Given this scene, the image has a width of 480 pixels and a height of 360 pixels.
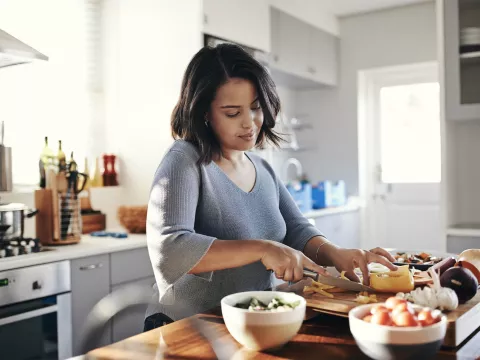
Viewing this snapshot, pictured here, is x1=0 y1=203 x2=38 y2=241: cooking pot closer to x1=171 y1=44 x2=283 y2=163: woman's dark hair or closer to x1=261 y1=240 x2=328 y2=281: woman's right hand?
x1=171 y1=44 x2=283 y2=163: woman's dark hair

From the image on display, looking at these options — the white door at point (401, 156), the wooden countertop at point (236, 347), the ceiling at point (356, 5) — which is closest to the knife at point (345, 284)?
the wooden countertop at point (236, 347)

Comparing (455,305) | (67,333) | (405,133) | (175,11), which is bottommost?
(67,333)

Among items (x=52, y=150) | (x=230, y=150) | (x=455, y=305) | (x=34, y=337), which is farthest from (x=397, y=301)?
(x=52, y=150)

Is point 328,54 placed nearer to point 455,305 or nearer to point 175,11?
point 175,11

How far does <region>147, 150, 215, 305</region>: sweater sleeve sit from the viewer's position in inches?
48.9

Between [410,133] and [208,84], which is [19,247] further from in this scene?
[410,133]

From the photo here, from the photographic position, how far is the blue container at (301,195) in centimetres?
411

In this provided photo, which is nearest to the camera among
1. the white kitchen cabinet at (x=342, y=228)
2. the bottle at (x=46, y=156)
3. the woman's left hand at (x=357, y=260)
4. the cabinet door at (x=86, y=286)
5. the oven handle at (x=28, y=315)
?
the woman's left hand at (x=357, y=260)

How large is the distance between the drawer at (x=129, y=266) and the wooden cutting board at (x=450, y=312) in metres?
1.55

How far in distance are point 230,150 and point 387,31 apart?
374 cm

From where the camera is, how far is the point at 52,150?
312 centimetres

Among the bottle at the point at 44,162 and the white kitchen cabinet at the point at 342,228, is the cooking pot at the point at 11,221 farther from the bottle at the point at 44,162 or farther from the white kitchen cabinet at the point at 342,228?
the white kitchen cabinet at the point at 342,228

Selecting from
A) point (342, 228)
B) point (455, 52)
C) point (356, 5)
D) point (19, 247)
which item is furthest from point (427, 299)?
point (356, 5)

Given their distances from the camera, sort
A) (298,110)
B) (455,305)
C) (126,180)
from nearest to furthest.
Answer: (455,305) < (126,180) < (298,110)
